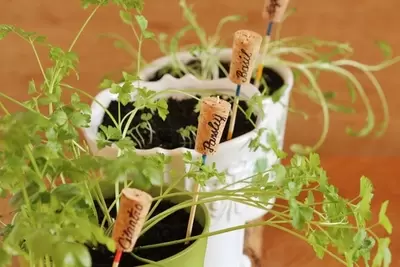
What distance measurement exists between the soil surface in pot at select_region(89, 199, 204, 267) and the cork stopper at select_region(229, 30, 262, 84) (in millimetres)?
147

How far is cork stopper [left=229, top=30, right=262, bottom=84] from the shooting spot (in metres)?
0.60

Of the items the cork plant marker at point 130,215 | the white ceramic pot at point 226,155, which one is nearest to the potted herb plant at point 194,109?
the white ceramic pot at point 226,155

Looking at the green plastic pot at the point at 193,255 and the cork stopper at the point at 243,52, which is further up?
the cork stopper at the point at 243,52

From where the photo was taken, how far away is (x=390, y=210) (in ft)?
3.04

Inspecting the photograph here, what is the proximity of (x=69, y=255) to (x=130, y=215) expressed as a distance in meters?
0.07

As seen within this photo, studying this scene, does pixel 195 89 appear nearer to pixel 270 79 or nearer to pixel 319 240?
pixel 270 79

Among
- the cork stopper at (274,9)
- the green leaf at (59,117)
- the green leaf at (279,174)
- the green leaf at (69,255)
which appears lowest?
the green leaf at (69,255)

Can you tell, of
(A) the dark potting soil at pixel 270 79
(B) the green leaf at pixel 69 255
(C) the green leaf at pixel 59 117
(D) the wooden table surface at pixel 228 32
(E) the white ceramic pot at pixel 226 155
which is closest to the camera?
(B) the green leaf at pixel 69 255

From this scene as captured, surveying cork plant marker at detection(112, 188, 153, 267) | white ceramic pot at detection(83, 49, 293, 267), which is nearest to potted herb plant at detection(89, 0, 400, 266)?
white ceramic pot at detection(83, 49, 293, 267)

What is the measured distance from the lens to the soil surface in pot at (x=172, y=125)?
0.76 metres

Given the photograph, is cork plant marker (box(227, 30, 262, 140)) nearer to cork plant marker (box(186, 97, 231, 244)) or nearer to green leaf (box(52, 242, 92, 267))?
cork plant marker (box(186, 97, 231, 244))

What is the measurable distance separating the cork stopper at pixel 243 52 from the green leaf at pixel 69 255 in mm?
273

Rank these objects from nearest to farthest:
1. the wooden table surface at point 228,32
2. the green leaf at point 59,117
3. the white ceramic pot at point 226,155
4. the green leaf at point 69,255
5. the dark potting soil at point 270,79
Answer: the green leaf at point 69,255, the green leaf at point 59,117, the white ceramic pot at point 226,155, the dark potting soil at point 270,79, the wooden table surface at point 228,32

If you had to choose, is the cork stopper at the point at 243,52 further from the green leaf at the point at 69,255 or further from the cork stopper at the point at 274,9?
the green leaf at the point at 69,255
